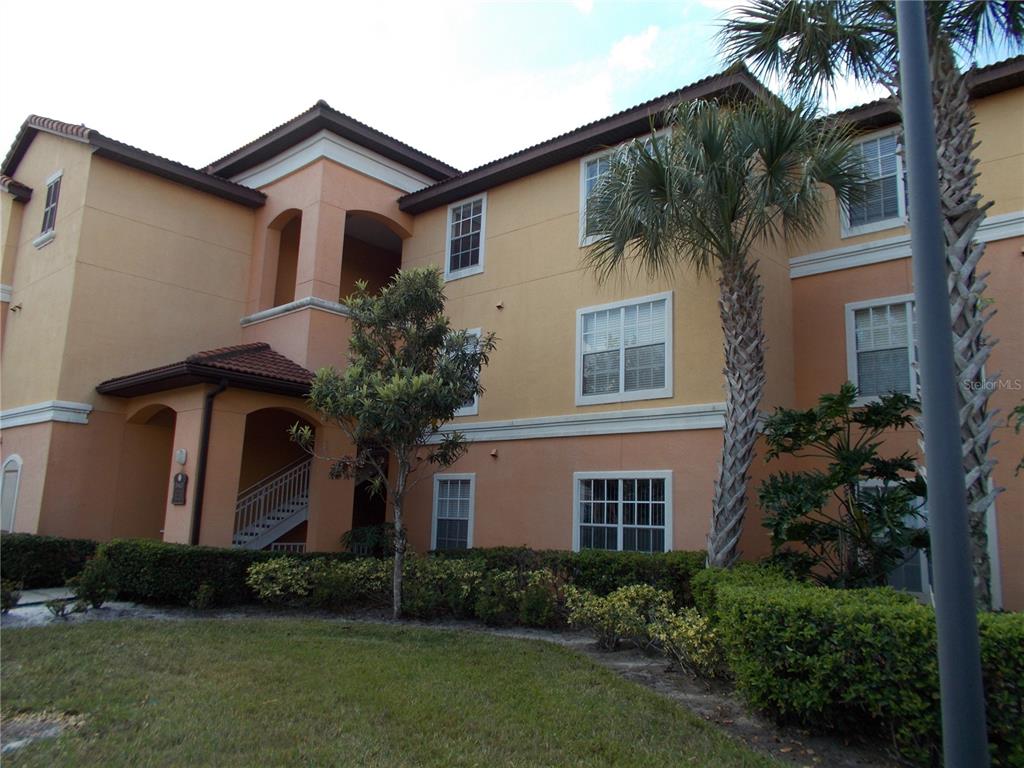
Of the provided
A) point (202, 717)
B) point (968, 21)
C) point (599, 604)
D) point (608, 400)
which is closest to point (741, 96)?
point (968, 21)

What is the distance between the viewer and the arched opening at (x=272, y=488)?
1525 centimetres

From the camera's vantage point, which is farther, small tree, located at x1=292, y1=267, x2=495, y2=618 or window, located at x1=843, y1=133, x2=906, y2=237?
window, located at x1=843, y1=133, x2=906, y2=237

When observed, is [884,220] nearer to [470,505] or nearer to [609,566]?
[609,566]

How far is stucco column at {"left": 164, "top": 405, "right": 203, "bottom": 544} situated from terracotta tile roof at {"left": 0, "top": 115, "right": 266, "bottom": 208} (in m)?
6.06

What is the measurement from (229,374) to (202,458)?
1.61m

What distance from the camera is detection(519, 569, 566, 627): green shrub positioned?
1091cm

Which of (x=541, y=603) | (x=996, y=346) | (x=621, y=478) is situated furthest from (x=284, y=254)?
(x=996, y=346)

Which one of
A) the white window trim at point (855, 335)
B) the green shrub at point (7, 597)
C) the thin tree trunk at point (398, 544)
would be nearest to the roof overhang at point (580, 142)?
the white window trim at point (855, 335)

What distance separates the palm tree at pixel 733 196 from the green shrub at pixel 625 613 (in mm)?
999

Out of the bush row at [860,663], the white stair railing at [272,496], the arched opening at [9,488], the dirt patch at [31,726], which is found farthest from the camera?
the arched opening at [9,488]

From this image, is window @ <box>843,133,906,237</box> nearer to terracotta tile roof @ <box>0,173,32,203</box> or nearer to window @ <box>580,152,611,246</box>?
window @ <box>580,152,611,246</box>

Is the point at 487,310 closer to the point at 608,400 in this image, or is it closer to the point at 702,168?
the point at 608,400

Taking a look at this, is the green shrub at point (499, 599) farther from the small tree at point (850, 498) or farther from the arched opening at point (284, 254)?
the arched opening at point (284, 254)

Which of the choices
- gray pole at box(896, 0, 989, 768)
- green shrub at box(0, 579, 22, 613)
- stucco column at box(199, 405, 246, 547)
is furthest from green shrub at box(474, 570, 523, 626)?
gray pole at box(896, 0, 989, 768)
